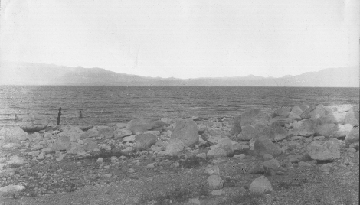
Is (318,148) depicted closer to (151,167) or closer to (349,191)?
(349,191)

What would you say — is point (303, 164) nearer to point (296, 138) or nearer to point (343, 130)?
point (296, 138)

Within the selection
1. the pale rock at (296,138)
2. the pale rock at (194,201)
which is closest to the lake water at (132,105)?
the pale rock at (296,138)

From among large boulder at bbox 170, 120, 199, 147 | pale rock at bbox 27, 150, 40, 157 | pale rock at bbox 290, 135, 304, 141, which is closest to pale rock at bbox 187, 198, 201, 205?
large boulder at bbox 170, 120, 199, 147

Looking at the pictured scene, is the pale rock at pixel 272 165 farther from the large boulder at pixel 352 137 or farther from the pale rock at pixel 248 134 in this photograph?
the pale rock at pixel 248 134

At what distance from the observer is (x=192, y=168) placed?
9.67 m

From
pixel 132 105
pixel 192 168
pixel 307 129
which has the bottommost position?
pixel 132 105

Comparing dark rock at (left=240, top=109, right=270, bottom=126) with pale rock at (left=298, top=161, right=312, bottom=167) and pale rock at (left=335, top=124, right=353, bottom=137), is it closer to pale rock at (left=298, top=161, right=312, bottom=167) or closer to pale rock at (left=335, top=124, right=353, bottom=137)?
pale rock at (left=335, top=124, right=353, bottom=137)

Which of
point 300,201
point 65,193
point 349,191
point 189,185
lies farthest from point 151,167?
point 349,191

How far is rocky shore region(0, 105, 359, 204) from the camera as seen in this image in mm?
7113

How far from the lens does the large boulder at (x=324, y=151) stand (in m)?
9.18

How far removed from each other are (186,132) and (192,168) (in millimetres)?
3382

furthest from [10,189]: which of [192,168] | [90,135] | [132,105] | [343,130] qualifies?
[132,105]

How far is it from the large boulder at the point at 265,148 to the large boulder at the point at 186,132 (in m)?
2.90

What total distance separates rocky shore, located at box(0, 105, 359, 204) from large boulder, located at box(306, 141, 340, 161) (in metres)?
0.03
